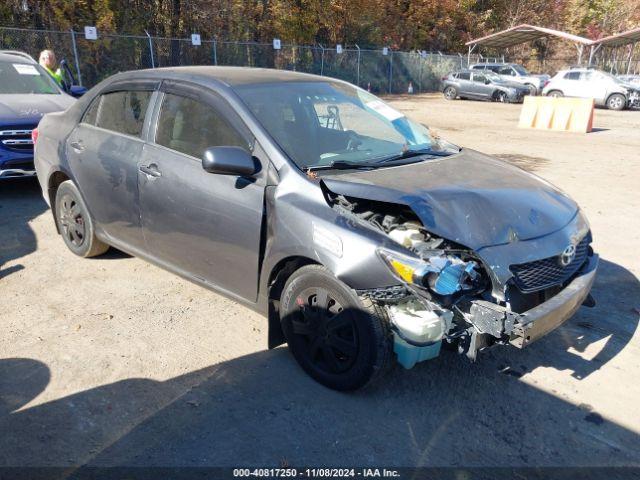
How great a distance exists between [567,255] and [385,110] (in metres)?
1.89

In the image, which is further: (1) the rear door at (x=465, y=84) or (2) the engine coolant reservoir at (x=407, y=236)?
(1) the rear door at (x=465, y=84)

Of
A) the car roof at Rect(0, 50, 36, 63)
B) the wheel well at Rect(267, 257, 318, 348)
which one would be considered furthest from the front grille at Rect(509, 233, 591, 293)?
the car roof at Rect(0, 50, 36, 63)

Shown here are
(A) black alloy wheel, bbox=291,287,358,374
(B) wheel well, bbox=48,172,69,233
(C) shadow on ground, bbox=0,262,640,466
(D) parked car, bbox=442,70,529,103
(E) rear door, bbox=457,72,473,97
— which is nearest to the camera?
(C) shadow on ground, bbox=0,262,640,466

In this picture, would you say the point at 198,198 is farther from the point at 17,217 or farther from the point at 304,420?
the point at 17,217

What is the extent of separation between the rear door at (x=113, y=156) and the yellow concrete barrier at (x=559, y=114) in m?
14.3

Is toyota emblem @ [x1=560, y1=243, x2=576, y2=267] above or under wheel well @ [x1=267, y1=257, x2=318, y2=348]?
above

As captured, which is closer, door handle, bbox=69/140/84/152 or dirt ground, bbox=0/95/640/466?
dirt ground, bbox=0/95/640/466

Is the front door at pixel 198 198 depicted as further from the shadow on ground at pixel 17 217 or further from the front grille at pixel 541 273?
the shadow on ground at pixel 17 217

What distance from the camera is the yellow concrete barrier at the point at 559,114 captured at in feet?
50.6

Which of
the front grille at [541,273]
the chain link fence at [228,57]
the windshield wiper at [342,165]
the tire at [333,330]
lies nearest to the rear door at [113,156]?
the windshield wiper at [342,165]

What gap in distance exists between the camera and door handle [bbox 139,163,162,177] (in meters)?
3.88

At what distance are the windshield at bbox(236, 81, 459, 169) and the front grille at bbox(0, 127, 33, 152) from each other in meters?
4.60

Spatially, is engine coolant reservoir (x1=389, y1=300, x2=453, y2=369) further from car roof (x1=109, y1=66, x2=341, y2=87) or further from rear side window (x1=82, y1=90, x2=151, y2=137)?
rear side window (x1=82, y1=90, x2=151, y2=137)

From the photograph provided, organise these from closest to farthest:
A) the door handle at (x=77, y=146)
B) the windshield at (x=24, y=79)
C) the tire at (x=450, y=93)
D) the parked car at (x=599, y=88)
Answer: the door handle at (x=77, y=146), the windshield at (x=24, y=79), the parked car at (x=599, y=88), the tire at (x=450, y=93)
